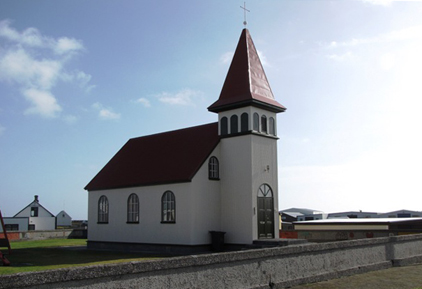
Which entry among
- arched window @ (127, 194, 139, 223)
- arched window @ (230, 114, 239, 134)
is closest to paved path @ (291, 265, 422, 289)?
arched window @ (230, 114, 239, 134)

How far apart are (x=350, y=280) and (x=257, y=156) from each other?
11251 millimetres

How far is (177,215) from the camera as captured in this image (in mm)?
24094

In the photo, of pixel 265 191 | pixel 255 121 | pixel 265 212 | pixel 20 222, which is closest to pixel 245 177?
pixel 265 191

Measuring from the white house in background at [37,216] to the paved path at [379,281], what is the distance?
54.5 m

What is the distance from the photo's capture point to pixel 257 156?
79.6 feet

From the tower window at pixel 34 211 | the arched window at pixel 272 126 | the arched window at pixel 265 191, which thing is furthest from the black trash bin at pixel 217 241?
the tower window at pixel 34 211

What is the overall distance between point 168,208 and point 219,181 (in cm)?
328

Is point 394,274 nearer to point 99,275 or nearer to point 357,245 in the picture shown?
point 357,245

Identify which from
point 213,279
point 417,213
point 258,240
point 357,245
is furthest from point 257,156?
point 417,213

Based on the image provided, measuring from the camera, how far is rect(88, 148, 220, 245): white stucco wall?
23609 millimetres

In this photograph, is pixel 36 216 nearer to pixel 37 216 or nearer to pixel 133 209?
pixel 37 216

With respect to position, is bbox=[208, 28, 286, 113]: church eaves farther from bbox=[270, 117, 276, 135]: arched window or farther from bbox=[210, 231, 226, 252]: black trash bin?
bbox=[210, 231, 226, 252]: black trash bin

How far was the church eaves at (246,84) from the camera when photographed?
80.7 feet

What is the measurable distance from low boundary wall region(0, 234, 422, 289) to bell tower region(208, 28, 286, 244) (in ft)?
26.9
